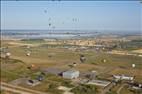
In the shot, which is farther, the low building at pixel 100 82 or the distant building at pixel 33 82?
the low building at pixel 100 82

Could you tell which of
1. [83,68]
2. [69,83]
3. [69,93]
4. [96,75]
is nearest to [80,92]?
[69,93]

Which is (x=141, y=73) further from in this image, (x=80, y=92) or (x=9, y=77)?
(x=9, y=77)

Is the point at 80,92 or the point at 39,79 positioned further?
the point at 39,79

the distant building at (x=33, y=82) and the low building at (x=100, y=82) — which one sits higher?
the distant building at (x=33, y=82)

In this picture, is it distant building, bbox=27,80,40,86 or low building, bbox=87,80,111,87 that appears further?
low building, bbox=87,80,111,87

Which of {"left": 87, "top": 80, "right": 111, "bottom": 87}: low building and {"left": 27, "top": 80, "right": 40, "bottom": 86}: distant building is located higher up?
{"left": 27, "top": 80, "right": 40, "bottom": 86}: distant building

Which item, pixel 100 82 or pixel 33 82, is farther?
pixel 100 82

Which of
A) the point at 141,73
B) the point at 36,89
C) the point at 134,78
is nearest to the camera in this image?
the point at 36,89

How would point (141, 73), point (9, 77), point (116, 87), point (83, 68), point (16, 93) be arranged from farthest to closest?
point (83, 68) → point (141, 73) → point (9, 77) → point (116, 87) → point (16, 93)

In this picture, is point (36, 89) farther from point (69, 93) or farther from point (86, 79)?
point (86, 79)
